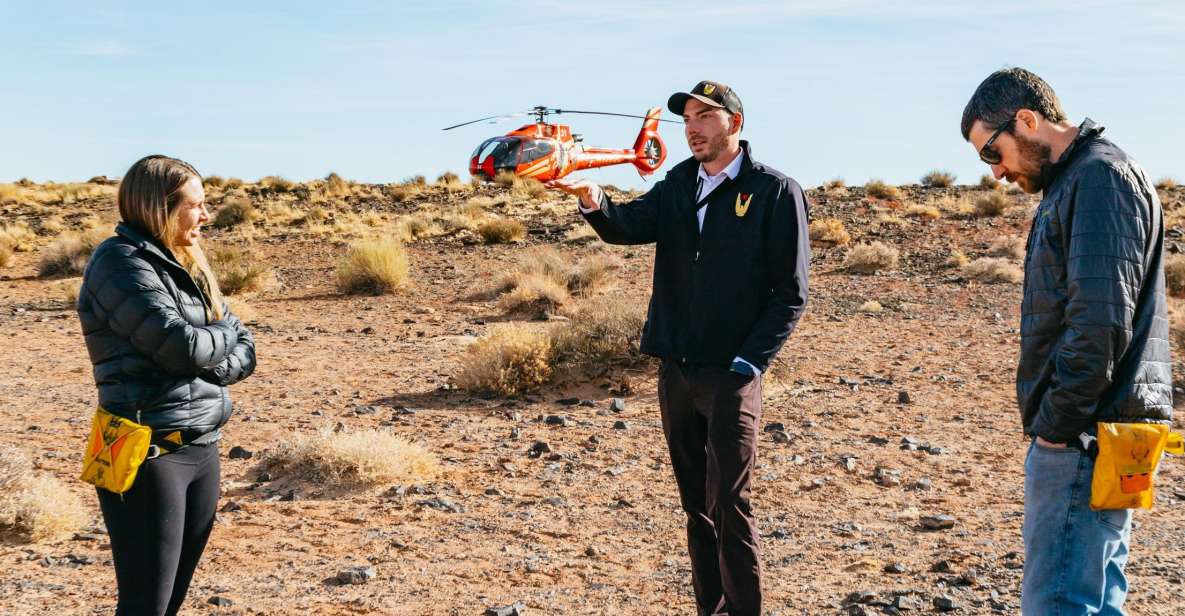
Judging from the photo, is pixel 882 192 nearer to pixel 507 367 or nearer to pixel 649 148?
pixel 649 148

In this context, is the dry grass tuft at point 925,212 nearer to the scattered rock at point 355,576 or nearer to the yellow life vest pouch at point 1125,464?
the scattered rock at point 355,576

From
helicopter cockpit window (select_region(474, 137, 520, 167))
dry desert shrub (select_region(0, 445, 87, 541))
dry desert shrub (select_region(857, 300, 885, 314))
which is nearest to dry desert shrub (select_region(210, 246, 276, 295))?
helicopter cockpit window (select_region(474, 137, 520, 167))

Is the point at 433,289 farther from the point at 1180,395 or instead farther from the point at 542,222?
the point at 1180,395

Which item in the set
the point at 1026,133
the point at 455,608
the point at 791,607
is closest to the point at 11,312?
the point at 455,608

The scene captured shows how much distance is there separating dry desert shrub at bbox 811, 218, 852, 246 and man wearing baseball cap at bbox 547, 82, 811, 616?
17.4 metres

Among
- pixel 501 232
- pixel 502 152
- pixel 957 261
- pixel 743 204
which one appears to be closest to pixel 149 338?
pixel 743 204

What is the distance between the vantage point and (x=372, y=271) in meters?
16.9

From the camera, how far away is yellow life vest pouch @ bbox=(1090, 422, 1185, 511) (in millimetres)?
2498

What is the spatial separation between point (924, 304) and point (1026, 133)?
1275 cm

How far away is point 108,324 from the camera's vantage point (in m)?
3.06

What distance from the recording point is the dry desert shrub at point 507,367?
9.31 meters

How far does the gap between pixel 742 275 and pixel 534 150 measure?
847 inches

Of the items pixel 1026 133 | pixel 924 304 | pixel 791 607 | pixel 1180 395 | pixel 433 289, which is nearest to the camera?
pixel 1026 133

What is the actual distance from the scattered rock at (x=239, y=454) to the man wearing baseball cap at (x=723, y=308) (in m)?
4.50
